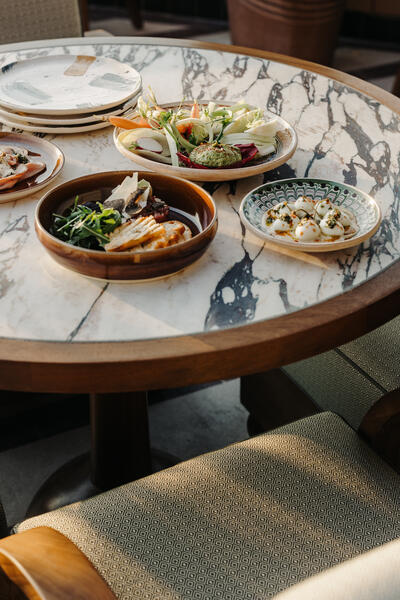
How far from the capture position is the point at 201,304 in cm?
88

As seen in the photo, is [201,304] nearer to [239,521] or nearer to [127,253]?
[127,253]

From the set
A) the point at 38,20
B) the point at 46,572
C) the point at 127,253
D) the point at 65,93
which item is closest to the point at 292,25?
the point at 38,20

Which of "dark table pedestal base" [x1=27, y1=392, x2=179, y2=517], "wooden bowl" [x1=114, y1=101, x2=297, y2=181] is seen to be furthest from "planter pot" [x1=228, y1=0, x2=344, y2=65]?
"dark table pedestal base" [x1=27, y1=392, x2=179, y2=517]

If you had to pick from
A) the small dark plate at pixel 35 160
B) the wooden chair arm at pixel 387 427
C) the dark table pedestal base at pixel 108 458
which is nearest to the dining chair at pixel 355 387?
the wooden chair arm at pixel 387 427

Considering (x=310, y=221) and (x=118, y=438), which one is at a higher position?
(x=310, y=221)

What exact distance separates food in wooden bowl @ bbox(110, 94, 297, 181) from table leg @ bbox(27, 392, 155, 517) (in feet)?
1.53

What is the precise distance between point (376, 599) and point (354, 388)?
86 centimetres

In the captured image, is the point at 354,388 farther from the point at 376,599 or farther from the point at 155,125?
the point at 376,599

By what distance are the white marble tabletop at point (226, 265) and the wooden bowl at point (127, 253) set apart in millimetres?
29

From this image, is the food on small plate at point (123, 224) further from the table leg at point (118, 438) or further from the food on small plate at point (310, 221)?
the table leg at point (118, 438)

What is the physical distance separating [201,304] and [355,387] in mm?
532

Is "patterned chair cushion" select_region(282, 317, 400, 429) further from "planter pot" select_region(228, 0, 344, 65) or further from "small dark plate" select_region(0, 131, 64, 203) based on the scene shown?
"planter pot" select_region(228, 0, 344, 65)

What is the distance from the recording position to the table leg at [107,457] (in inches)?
53.1

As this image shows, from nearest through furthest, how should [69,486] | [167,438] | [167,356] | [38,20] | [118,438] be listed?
[167,356] → [118,438] → [69,486] → [167,438] → [38,20]
